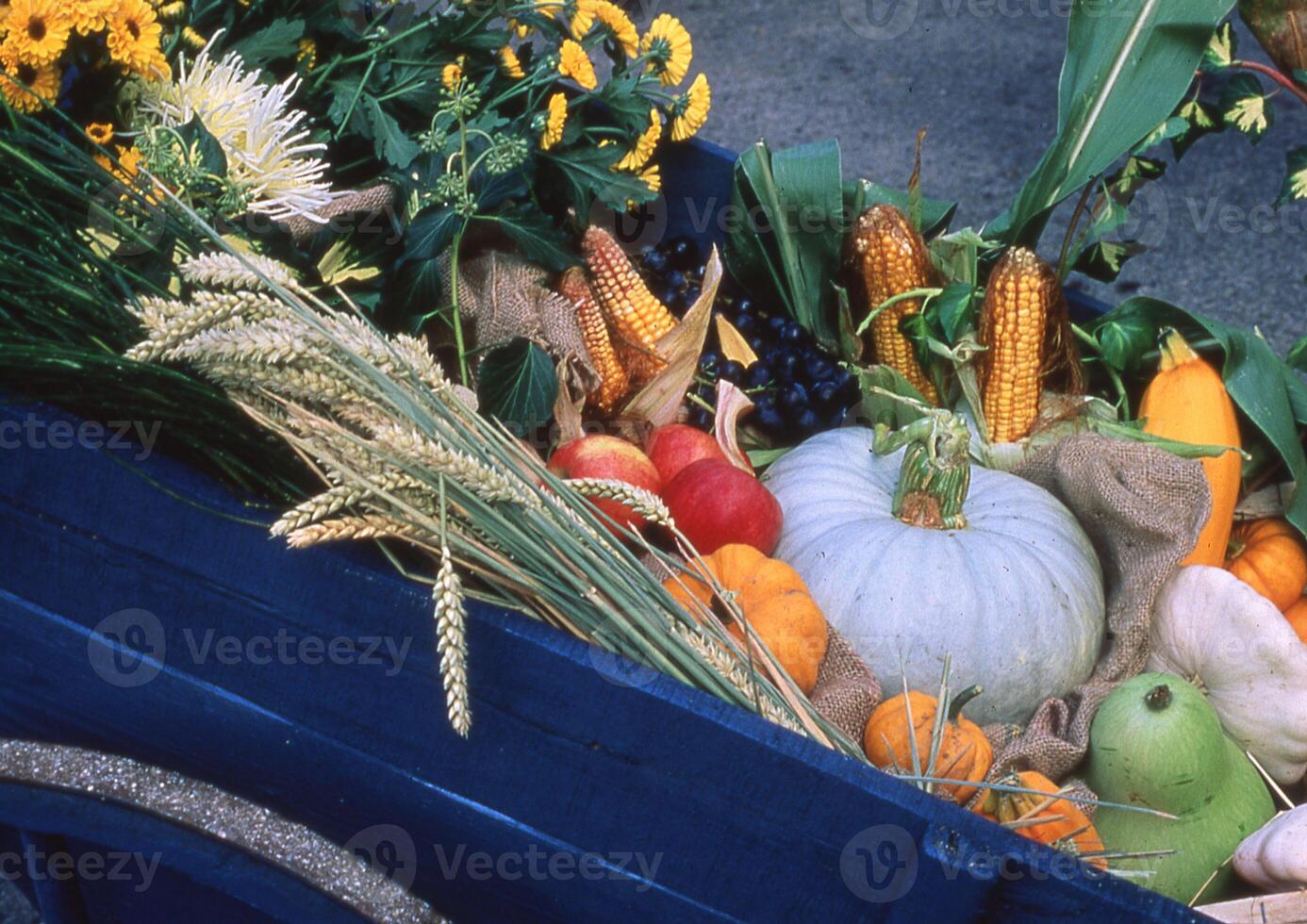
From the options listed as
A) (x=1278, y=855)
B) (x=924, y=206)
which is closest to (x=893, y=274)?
(x=924, y=206)

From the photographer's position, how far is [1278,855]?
126 centimetres

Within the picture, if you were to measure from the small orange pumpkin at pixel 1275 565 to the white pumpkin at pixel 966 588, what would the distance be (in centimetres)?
30

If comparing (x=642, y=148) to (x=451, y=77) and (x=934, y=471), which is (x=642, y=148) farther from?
(x=934, y=471)

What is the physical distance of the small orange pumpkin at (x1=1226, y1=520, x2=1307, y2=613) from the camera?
1.82 m

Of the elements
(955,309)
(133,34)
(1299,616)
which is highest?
(133,34)

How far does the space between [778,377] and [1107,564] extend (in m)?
0.55

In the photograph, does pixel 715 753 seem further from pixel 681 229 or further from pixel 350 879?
pixel 681 229

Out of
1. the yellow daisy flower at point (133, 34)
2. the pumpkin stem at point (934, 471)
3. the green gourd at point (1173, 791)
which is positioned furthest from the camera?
the pumpkin stem at point (934, 471)

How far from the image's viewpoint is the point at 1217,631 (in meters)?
1.56

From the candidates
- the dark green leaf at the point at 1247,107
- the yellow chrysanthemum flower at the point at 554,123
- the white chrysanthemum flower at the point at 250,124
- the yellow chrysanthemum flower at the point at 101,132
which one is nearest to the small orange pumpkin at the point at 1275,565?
the dark green leaf at the point at 1247,107

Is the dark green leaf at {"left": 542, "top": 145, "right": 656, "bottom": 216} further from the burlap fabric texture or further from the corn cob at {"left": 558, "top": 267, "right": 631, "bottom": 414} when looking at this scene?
the burlap fabric texture

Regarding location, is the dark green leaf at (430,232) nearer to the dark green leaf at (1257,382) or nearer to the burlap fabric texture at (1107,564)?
the burlap fabric texture at (1107,564)

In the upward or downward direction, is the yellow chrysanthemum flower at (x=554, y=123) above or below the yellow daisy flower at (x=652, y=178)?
above

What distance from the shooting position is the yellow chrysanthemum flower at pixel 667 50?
1.90m
